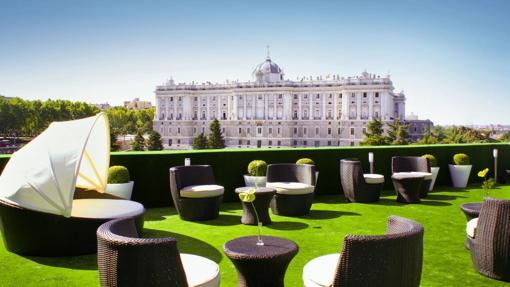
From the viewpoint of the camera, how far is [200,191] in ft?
23.5

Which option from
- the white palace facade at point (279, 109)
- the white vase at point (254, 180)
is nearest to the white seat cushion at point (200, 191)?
the white vase at point (254, 180)

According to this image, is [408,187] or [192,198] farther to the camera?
[408,187]

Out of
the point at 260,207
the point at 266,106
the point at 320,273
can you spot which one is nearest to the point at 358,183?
the point at 260,207

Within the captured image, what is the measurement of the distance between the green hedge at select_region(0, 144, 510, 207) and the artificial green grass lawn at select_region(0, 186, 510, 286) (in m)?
0.47

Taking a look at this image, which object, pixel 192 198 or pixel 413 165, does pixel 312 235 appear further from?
pixel 413 165

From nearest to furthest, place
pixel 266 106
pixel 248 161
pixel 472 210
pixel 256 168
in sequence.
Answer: pixel 472 210 → pixel 256 168 → pixel 248 161 → pixel 266 106

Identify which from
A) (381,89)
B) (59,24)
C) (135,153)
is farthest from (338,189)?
(381,89)

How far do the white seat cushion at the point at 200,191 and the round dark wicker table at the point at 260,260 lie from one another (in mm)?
3485

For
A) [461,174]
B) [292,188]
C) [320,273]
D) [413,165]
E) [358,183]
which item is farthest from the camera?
[461,174]

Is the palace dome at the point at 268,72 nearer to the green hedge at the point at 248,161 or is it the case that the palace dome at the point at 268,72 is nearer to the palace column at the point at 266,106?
the palace column at the point at 266,106

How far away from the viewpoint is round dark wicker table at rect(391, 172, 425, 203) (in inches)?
348

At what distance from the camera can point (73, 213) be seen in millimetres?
5398

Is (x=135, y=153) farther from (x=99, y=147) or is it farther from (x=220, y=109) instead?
(x=220, y=109)

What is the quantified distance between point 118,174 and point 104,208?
7.44 feet
